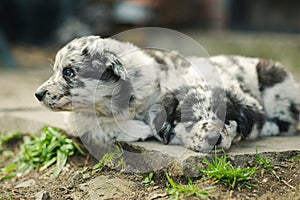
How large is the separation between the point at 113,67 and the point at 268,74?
4.93ft

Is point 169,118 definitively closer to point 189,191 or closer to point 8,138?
point 189,191

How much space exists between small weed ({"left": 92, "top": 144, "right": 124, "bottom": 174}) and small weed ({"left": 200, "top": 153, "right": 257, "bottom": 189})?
26.8 inches

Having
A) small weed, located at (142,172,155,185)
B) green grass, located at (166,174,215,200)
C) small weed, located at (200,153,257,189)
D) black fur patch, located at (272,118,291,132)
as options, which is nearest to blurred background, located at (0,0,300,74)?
black fur patch, located at (272,118,291,132)

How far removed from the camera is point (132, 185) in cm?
335

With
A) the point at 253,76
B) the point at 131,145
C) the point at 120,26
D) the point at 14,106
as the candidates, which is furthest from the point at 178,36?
the point at 131,145

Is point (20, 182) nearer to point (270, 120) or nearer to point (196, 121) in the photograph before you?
point (196, 121)

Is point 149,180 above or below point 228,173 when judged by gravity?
below

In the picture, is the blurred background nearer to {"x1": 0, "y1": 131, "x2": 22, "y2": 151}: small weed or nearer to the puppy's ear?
{"x1": 0, "y1": 131, "x2": 22, "y2": 151}: small weed

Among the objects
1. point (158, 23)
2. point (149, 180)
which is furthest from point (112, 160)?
point (158, 23)

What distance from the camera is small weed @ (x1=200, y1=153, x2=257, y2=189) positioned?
3.11 meters

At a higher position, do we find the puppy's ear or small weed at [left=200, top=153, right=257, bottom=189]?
the puppy's ear

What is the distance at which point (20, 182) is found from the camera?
12.7 ft

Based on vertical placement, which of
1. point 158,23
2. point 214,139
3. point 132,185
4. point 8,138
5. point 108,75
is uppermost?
point 108,75

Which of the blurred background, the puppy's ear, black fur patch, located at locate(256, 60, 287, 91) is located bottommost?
the blurred background
